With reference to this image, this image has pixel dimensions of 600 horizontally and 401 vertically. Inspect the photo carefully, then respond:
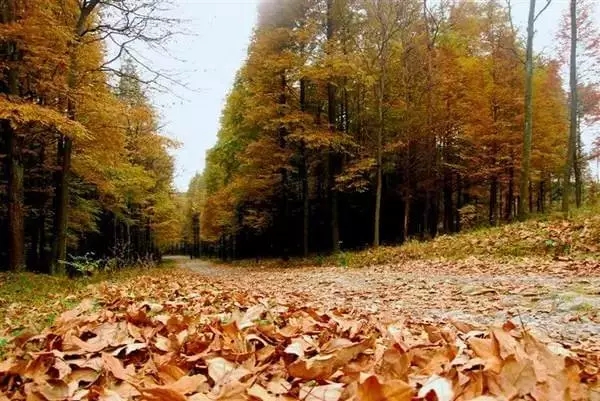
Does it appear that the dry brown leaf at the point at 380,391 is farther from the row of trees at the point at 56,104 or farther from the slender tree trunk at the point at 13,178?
the slender tree trunk at the point at 13,178

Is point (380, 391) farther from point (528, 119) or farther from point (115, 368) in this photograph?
point (528, 119)

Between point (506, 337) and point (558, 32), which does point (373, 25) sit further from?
point (506, 337)

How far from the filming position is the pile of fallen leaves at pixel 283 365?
3.83 feet

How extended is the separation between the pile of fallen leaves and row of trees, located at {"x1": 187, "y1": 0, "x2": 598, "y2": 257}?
45.7 ft

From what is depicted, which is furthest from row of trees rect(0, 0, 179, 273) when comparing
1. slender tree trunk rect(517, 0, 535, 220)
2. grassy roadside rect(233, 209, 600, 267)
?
slender tree trunk rect(517, 0, 535, 220)

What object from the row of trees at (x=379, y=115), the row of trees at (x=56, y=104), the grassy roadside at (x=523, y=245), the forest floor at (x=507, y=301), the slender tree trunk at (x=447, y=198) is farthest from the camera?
the slender tree trunk at (x=447, y=198)

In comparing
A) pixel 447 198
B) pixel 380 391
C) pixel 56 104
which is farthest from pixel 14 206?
pixel 447 198

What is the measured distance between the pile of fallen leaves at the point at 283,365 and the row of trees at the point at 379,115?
13.9m

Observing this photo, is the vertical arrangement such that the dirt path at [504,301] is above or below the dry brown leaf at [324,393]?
below

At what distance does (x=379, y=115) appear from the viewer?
16.3 m

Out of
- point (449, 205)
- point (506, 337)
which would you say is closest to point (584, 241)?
point (506, 337)

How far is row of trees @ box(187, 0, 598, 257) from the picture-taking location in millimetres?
17484

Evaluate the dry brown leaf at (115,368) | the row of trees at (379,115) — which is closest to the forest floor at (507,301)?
the dry brown leaf at (115,368)

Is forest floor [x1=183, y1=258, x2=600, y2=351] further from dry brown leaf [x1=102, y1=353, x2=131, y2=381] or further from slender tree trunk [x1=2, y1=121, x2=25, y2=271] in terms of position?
slender tree trunk [x1=2, y1=121, x2=25, y2=271]
